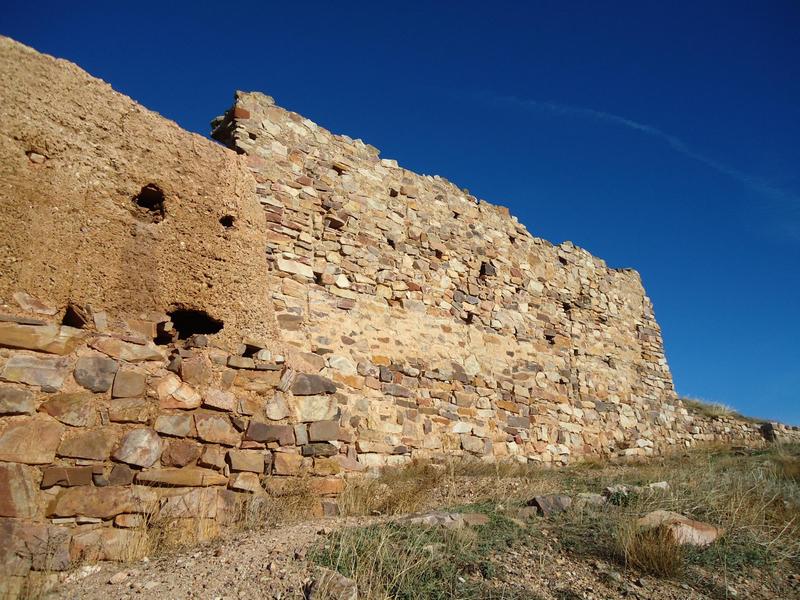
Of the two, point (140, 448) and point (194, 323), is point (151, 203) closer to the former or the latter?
point (194, 323)

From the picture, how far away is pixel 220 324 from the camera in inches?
191

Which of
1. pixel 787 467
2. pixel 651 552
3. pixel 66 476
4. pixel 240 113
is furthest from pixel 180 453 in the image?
pixel 787 467

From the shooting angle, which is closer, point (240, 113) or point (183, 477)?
point (183, 477)

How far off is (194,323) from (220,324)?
0.75 feet

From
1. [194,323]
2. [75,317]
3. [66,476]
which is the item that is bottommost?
[66,476]

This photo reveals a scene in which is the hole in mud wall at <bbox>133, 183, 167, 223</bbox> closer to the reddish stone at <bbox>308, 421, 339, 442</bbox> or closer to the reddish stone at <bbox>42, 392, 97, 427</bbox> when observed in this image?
the reddish stone at <bbox>42, 392, 97, 427</bbox>

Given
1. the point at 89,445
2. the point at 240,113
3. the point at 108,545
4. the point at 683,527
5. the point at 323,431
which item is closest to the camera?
the point at 108,545

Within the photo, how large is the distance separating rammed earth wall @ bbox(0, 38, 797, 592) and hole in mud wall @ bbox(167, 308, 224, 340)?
0.02 m

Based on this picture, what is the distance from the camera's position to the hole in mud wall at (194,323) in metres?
4.78

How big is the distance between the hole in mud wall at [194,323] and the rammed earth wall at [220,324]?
0.06 ft

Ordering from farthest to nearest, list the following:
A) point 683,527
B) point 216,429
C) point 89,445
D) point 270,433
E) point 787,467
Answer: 1. point 787,467
2. point 270,433
3. point 216,429
4. point 683,527
5. point 89,445

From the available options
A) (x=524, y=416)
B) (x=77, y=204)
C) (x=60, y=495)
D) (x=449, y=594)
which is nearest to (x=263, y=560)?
(x=449, y=594)

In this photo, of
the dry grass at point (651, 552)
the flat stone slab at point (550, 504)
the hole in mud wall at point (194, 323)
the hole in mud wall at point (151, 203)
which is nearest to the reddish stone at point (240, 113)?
the hole in mud wall at point (151, 203)

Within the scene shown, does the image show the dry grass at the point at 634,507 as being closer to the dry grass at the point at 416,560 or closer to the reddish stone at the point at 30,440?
the dry grass at the point at 416,560
